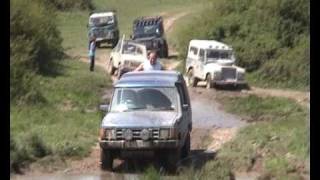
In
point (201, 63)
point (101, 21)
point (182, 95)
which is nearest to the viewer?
point (182, 95)

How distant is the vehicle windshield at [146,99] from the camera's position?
653 inches

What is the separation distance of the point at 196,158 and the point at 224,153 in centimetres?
82

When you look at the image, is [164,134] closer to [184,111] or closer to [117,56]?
[184,111]

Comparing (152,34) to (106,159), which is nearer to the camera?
(106,159)

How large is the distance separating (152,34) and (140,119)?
3517 cm

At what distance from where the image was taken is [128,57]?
37688mm

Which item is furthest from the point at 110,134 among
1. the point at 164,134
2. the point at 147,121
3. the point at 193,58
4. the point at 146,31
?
the point at 146,31

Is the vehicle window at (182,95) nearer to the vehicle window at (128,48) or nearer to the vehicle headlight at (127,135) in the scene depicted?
the vehicle headlight at (127,135)

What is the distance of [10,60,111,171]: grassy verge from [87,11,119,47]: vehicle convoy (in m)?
17.8

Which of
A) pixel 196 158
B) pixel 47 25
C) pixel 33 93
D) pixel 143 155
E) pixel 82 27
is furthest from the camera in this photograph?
pixel 82 27

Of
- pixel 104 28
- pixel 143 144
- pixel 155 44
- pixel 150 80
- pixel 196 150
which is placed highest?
pixel 150 80

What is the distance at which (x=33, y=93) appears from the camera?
2662 centimetres
